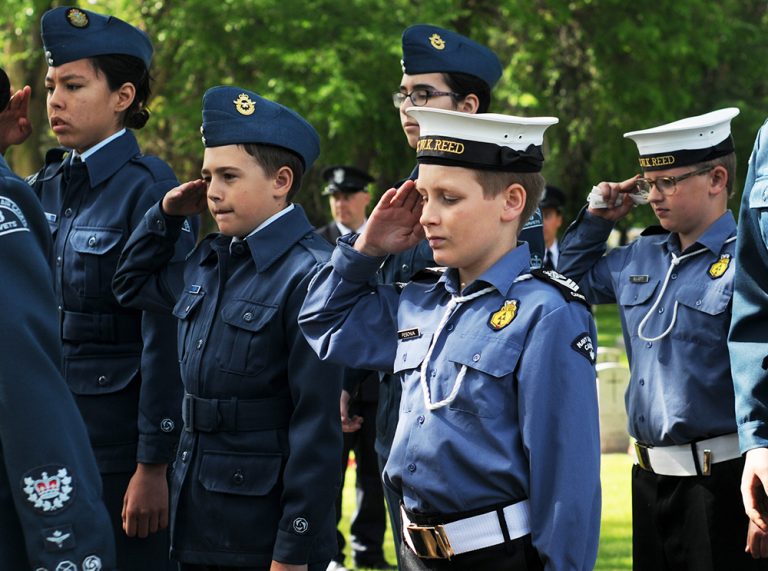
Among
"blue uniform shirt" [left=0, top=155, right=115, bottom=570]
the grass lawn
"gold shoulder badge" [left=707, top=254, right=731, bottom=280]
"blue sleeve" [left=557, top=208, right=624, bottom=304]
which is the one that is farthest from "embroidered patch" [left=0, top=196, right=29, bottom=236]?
the grass lawn

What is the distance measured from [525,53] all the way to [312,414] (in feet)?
65.0

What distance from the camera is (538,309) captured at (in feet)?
10.5

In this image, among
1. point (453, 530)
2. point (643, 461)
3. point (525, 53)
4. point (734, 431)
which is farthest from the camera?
point (525, 53)

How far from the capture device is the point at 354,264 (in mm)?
3523

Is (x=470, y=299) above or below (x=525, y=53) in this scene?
above

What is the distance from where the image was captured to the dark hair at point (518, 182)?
3326 millimetres

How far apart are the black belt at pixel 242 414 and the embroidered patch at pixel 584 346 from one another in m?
1.17

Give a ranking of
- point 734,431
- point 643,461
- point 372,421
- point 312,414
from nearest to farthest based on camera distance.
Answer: point 312,414 < point 734,431 < point 643,461 < point 372,421

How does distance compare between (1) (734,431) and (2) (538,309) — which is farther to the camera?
(1) (734,431)

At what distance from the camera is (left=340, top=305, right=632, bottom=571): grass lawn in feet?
25.5

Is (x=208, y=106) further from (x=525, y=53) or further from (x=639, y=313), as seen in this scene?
(x=525, y=53)

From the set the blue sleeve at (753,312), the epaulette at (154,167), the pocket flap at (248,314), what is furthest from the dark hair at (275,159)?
the blue sleeve at (753,312)

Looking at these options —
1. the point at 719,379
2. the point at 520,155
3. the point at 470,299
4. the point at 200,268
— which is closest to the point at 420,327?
the point at 470,299

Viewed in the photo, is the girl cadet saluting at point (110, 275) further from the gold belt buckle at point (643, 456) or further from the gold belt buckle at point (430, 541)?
the gold belt buckle at point (643, 456)
